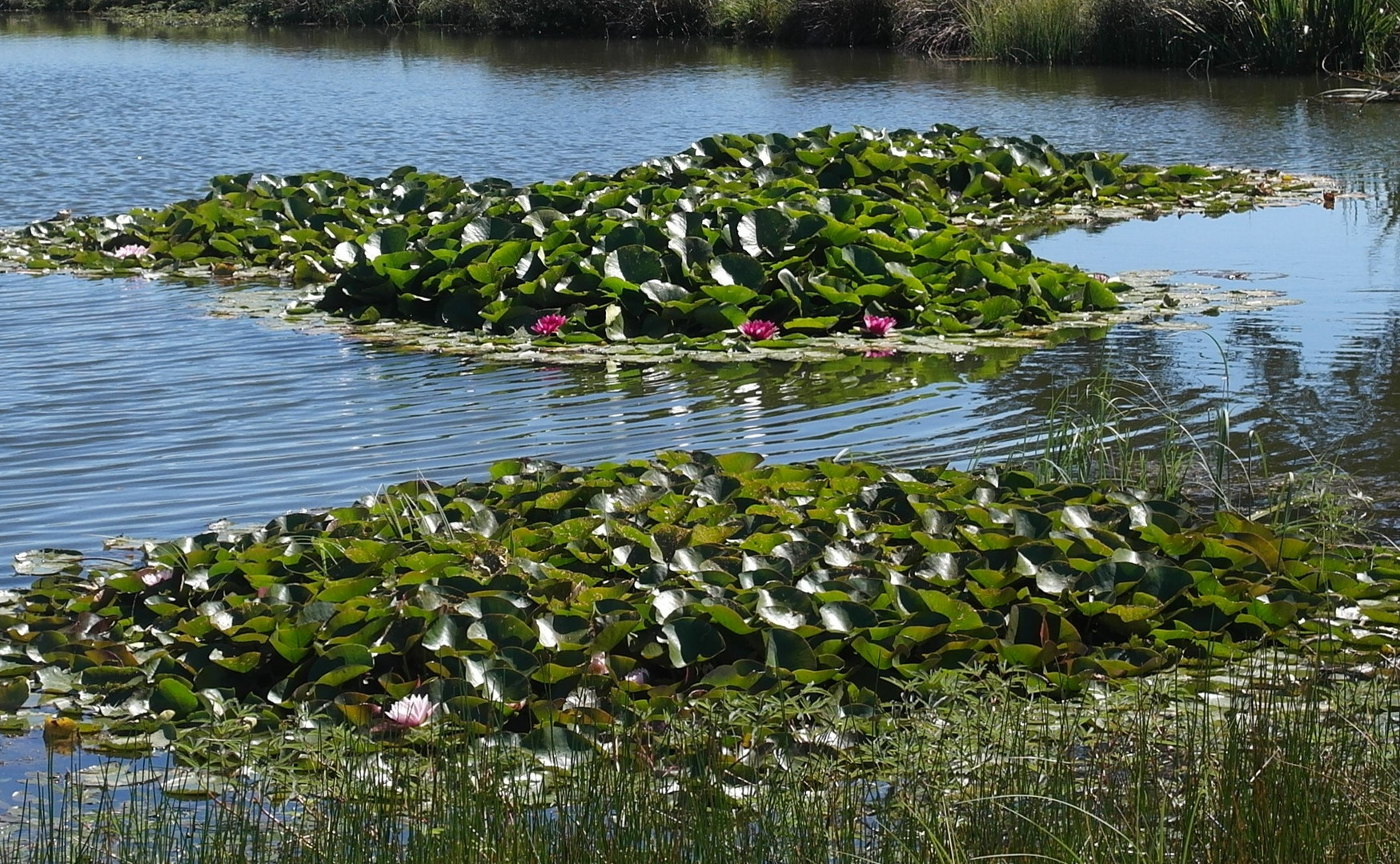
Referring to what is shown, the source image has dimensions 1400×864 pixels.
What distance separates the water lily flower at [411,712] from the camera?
3.80 metres

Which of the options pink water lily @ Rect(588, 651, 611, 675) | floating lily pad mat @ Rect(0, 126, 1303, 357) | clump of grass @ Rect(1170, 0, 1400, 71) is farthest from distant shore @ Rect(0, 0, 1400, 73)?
pink water lily @ Rect(588, 651, 611, 675)

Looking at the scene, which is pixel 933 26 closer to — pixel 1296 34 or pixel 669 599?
pixel 1296 34

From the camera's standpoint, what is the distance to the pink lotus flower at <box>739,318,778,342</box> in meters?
8.49

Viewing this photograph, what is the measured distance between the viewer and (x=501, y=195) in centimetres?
1142

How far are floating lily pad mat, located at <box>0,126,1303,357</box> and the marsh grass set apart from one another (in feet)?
16.0

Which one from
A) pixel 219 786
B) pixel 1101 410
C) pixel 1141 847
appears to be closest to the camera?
pixel 1141 847

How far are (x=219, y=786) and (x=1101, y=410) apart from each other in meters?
3.46

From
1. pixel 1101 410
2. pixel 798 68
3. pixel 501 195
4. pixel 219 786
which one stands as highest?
pixel 798 68

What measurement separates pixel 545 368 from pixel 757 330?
3.98ft

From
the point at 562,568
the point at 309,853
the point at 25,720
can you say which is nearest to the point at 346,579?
the point at 562,568

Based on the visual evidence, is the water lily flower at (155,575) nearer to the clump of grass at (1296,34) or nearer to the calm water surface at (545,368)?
the calm water surface at (545,368)

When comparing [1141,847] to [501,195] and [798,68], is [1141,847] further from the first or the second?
[798,68]

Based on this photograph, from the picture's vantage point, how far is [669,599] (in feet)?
14.2

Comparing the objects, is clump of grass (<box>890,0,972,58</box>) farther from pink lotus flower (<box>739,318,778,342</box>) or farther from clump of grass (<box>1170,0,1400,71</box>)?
pink lotus flower (<box>739,318,778,342</box>)
